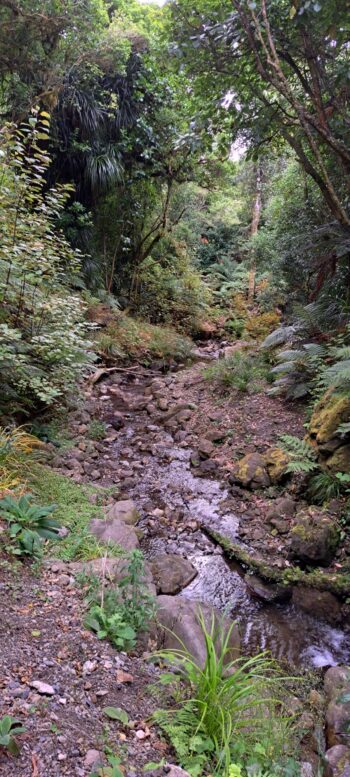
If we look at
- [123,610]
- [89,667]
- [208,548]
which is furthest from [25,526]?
[208,548]

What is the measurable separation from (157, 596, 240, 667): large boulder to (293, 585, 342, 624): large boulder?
605mm

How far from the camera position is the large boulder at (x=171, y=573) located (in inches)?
124

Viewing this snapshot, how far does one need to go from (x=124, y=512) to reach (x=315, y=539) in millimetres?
1675

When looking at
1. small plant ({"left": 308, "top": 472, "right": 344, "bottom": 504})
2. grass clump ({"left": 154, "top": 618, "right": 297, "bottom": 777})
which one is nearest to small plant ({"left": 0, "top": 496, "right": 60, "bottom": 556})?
grass clump ({"left": 154, "top": 618, "right": 297, "bottom": 777})

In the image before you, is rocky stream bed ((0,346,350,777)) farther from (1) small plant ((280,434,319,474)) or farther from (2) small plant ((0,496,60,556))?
(1) small plant ((280,434,319,474))

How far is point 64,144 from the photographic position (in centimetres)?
860

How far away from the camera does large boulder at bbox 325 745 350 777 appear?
6.47 ft

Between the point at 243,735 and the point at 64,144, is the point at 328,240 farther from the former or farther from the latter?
the point at 64,144

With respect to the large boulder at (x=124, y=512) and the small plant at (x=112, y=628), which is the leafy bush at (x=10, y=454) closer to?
the large boulder at (x=124, y=512)

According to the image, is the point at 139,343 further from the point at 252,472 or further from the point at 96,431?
the point at 252,472

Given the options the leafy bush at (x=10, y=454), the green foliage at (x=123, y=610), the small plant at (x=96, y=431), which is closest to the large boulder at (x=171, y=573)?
the green foliage at (x=123, y=610)

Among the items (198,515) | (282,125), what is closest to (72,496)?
(198,515)

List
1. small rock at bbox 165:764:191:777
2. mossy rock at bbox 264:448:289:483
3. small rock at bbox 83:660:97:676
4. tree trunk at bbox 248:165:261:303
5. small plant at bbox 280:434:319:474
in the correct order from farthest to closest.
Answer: tree trunk at bbox 248:165:261:303 → mossy rock at bbox 264:448:289:483 → small plant at bbox 280:434:319:474 → small rock at bbox 83:660:97:676 → small rock at bbox 165:764:191:777

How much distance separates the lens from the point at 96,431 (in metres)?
5.59
